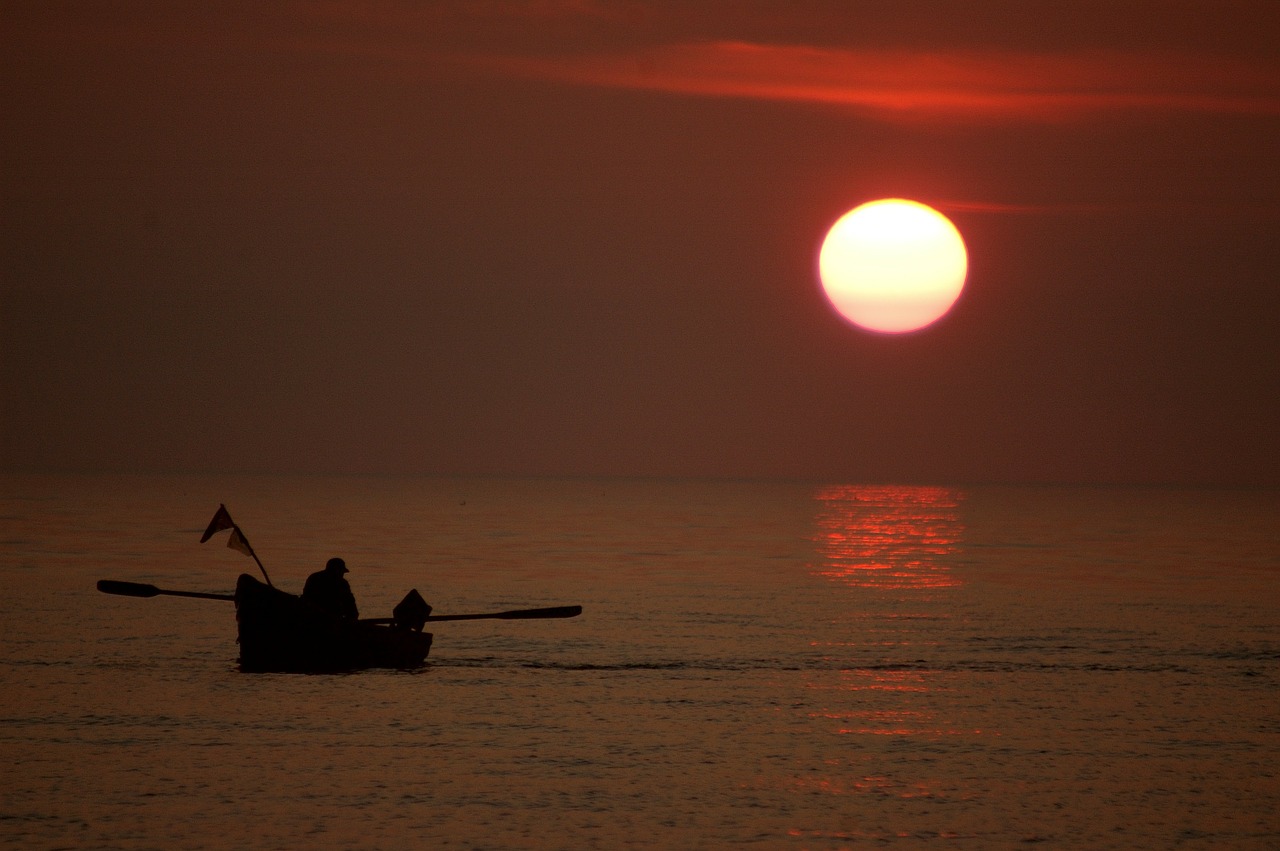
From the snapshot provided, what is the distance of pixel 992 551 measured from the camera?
84062 mm

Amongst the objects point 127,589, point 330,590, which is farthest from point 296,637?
point 127,589

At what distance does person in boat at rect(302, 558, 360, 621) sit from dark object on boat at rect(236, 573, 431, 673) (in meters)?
0.25

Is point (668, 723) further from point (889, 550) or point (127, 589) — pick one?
point (889, 550)

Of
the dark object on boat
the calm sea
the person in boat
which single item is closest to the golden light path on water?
the calm sea

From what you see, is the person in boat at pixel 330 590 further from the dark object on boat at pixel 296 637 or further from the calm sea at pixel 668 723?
the calm sea at pixel 668 723

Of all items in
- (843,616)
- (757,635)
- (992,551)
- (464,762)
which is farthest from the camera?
(992,551)

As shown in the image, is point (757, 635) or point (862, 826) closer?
point (862, 826)

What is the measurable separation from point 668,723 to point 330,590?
298 inches

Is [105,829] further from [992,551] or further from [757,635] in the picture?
[992,551]

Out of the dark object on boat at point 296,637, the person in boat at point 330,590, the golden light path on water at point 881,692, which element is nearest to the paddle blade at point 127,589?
the dark object on boat at point 296,637

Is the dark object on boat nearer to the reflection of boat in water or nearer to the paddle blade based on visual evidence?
the paddle blade

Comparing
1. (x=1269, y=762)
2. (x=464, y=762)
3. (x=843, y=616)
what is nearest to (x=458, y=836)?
(x=464, y=762)

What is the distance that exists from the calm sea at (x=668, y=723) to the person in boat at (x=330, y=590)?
139 cm

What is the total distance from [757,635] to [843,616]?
648 cm
